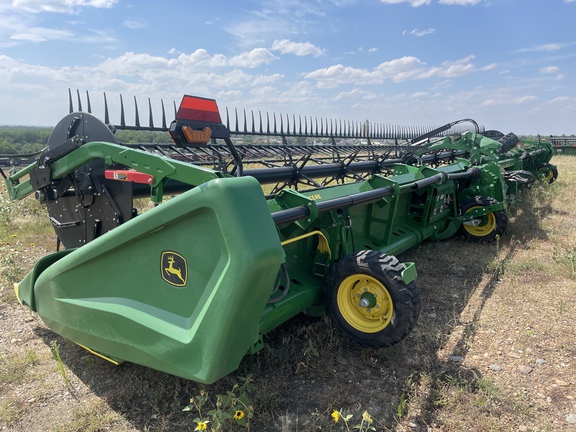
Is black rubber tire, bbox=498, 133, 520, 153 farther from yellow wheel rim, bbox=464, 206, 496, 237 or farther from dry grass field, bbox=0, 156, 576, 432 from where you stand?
dry grass field, bbox=0, 156, 576, 432

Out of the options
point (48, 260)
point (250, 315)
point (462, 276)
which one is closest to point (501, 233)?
point (462, 276)

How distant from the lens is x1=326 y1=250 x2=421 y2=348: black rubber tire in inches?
109

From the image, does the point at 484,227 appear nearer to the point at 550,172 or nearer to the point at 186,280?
the point at 186,280

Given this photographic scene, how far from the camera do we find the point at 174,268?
2197mm

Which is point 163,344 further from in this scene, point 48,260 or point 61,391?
point 48,260

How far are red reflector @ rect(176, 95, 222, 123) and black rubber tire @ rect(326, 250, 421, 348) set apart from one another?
133 cm

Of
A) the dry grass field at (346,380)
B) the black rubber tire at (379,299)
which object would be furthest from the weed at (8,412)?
the black rubber tire at (379,299)

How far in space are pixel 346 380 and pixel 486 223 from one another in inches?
159

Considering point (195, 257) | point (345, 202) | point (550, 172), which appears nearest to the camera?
point (195, 257)

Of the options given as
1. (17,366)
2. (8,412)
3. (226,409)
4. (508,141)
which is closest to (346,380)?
(226,409)

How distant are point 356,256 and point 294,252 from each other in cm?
58

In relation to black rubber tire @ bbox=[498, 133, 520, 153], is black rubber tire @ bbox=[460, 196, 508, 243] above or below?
below

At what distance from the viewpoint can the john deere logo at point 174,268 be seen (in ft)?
7.11

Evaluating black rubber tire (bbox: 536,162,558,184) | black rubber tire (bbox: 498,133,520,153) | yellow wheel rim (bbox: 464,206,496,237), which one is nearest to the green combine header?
yellow wheel rim (bbox: 464,206,496,237)
